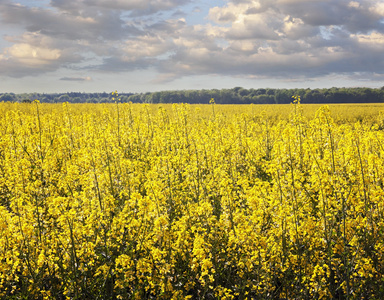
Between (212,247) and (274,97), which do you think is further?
(274,97)

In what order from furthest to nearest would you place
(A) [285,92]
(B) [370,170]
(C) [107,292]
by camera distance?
(A) [285,92]
(B) [370,170]
(C) [107,292]

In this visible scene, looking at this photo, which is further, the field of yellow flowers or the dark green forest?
the dark green forest

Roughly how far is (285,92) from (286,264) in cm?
11123

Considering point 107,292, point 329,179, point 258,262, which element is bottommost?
point 107,292

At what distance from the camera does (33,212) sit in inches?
210

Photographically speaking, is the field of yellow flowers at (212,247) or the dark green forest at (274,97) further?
the dark green forest at (274,97)

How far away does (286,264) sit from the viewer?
4.56m

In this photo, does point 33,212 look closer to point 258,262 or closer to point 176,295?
point 176,295

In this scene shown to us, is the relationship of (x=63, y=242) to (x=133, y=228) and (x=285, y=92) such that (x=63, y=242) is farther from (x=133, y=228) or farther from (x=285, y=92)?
(x=285, y=92)

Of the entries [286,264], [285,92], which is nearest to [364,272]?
[286,264]

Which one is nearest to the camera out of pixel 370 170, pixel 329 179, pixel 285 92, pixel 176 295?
pixel 176 295

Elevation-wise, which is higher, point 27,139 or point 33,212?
point 27,139

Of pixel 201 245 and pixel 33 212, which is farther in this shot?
pixel 33 212

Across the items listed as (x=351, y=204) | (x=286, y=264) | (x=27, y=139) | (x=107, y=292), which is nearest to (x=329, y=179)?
(x=351, y=204)
